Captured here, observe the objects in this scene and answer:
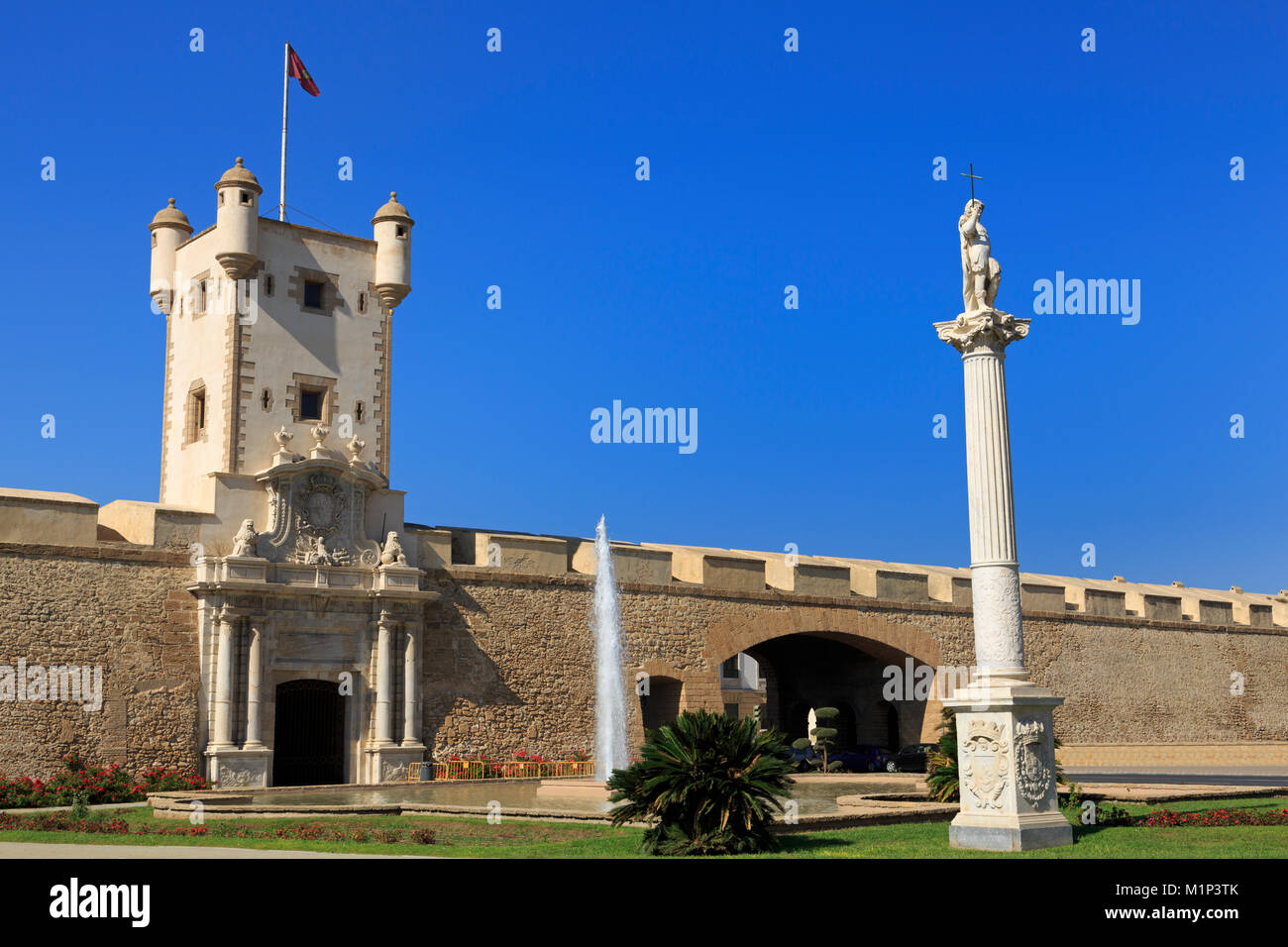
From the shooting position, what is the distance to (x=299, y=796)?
2278 cm

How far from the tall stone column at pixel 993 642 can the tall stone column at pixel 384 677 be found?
54.3 feet

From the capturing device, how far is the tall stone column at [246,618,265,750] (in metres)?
25.6

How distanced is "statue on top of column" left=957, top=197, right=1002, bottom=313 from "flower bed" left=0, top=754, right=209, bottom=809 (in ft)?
57.6

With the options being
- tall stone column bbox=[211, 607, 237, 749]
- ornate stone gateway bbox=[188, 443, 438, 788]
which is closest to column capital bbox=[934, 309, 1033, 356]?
ornate stone gateway bbox=[188, 443, 438, 788]

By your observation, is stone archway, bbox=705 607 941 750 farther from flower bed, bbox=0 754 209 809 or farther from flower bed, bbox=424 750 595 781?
flower bed, bbox=0 754 209 809

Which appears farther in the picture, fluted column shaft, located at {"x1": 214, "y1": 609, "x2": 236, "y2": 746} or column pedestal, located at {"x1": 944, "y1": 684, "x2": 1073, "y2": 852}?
fluted column shaft, located at {"x1": 214, "y1": 609, "x2": 236, "y2": 746}

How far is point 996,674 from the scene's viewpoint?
43.5ft

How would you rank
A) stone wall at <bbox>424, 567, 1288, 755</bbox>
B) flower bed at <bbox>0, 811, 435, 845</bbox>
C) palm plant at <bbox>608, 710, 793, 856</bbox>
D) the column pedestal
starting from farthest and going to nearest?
1. stone wall at <bbox>424, 567, 1288, 755</bbox>
2. flower bed at <bbox>0, 811, 435, 845</bbox>
3. palm plant at <bbox>608, 710, 793, 856</bbox>
4. the column pedestal

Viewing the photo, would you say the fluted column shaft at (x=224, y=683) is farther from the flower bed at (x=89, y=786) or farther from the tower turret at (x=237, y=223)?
the tower turret at (x=237, y=223)

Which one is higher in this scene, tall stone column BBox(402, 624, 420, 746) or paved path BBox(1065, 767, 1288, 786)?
tall stone column BBox(402, 624, 420, 746)
